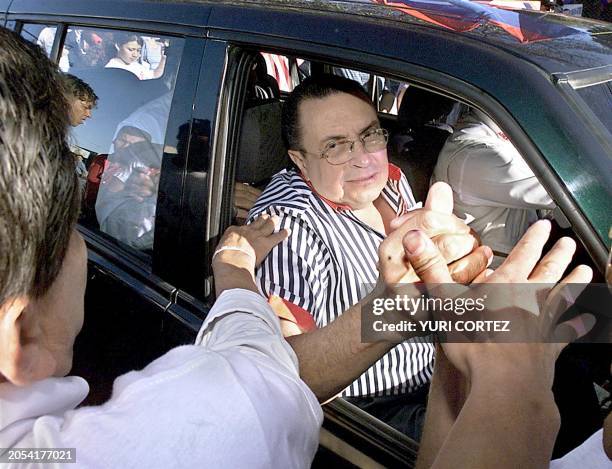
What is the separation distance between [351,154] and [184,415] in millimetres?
1349

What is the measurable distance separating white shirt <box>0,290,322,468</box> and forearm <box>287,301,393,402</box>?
385 millimetres

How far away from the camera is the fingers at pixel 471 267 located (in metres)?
1.20

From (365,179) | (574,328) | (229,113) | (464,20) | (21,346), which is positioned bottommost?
(21,346)

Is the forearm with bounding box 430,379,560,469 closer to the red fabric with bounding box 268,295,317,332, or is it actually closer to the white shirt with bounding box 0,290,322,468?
the white shirt with bounding box 0,290,322,468

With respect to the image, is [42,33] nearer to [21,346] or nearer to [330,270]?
[330,270]

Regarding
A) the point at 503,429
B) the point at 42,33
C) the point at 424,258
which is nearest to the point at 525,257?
the point at 424,258

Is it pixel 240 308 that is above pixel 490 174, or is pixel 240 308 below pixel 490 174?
below

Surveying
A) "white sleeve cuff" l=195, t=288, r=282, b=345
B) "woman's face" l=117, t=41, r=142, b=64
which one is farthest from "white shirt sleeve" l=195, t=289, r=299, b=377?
"woman's face" l=117, t=41, r=142, b=64

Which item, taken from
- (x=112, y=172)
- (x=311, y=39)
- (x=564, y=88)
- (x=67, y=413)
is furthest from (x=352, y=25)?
(x=67, y=413)

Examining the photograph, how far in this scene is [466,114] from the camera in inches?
86.1

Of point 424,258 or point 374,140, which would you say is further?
point 374,140

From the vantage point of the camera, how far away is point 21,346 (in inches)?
33.1

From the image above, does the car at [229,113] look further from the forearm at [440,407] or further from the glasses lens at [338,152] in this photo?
the glasses lens at [338,152]

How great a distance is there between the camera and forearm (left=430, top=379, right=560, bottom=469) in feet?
3.00
